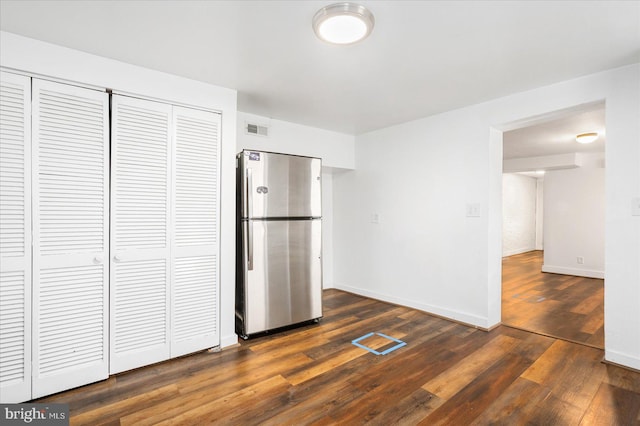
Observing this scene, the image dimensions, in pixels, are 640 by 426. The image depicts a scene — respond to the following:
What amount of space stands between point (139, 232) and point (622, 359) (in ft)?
12.7

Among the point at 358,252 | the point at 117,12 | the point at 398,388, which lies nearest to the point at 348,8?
the point at 117,12

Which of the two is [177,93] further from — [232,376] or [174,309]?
[232,376]

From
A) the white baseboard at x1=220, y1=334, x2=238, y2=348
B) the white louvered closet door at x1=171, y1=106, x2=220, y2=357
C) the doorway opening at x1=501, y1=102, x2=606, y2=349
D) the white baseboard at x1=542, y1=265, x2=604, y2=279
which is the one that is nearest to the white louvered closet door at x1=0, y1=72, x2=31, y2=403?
the white louvered closet door at x1=171, y1=106, x2=220, y2=357

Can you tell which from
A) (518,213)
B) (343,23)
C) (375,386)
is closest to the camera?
(343,23)

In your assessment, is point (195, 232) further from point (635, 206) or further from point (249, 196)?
point (635, 206)

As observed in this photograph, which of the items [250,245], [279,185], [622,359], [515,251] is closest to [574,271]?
[515,251]

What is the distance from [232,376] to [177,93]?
7.58 ft

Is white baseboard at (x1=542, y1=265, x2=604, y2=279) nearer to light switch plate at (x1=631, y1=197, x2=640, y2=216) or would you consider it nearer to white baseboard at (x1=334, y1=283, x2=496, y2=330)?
white baseboard at (x1=334, y1=283, x2=496, y2=330)

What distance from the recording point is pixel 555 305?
4.06 metres

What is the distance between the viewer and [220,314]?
2.85 meters

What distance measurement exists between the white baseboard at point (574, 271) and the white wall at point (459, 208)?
3985 millimetres

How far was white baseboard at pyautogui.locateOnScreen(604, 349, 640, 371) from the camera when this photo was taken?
92.8 inches

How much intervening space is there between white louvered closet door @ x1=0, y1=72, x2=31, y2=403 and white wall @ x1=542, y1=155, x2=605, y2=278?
787 centimetres

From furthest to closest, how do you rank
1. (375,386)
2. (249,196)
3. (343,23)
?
(249,196) → (375,386) → (343,23)
